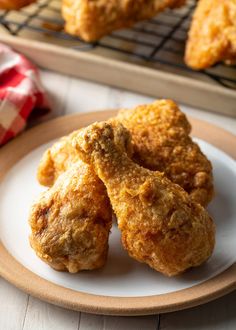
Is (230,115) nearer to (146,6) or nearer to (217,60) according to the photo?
(217,60)

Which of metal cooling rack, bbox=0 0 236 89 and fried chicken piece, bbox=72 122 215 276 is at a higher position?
fried chicken piece, bbox=72 122 215 276

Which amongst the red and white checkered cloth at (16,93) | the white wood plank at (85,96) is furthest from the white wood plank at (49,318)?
the white wood plank at (85,96)

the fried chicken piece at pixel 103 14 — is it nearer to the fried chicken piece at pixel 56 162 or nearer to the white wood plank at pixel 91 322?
the fried chicken piece at pixel 56 162

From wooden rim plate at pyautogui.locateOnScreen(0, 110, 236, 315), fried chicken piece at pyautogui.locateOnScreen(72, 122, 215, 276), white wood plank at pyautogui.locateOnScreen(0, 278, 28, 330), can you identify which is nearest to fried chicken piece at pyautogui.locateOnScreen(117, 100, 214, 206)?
fried chicken piece at pyautogui.locateOnScreen(72, 122, 215, 276)

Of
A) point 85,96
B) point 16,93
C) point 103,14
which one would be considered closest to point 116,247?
point 16,93

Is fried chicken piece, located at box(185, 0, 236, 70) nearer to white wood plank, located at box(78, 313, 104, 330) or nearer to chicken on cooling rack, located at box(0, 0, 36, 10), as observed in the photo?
chicken on cooling rack, located at box(0, 0, 36, 10)

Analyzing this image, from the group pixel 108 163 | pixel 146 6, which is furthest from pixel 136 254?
pixel 146 6
